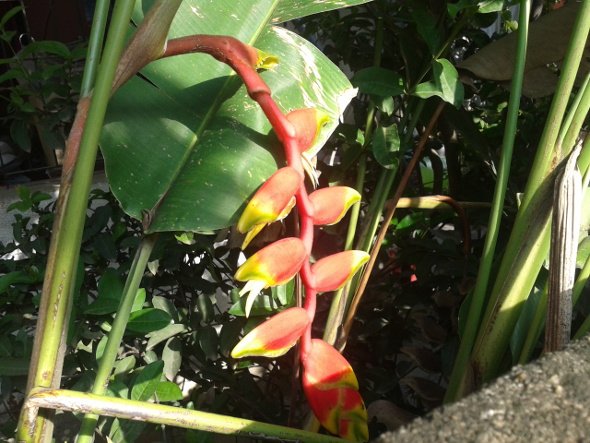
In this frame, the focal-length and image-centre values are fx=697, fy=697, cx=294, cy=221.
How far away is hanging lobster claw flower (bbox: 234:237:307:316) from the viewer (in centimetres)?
72

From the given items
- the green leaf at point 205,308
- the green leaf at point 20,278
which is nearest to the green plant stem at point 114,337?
the green leaf at point 20,278

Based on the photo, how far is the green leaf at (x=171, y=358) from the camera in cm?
116

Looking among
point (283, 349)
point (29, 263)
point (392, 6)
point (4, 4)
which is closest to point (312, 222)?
point (283, 349)

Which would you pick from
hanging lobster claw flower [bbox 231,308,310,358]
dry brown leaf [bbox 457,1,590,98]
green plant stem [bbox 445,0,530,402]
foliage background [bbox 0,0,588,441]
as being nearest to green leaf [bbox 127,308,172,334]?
foliage background [bbox 0,0,588,441]

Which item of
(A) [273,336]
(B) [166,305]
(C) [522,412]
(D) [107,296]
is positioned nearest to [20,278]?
(D) [107,296]

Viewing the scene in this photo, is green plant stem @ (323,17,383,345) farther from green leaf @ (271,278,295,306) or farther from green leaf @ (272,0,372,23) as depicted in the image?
green leaf @ (272,0,372,23)

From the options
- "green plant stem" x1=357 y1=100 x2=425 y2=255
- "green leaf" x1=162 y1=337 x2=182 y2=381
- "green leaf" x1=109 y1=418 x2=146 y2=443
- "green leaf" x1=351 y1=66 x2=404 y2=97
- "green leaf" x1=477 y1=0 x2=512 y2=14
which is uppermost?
"green leaf" x1=477 y1=0 x2=512 y2=14

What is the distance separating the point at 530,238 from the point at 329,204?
269 mm

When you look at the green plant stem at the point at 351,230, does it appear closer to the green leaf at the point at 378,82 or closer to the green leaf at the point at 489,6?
the green leaf at the point at 378,82

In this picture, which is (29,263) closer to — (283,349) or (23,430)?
(23,430)

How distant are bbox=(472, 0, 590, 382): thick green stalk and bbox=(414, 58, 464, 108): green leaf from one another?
0.18 metres

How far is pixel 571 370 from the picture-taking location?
1.69 feet

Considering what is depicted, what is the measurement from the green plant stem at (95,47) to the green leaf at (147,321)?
380 mm

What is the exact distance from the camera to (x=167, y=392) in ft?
3.39
